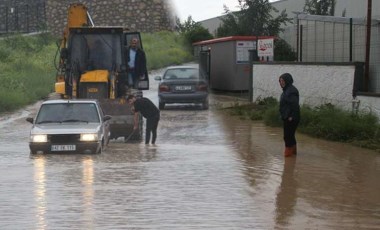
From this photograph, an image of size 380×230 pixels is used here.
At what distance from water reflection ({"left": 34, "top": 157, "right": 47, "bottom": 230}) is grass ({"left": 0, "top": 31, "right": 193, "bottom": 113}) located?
16266mm

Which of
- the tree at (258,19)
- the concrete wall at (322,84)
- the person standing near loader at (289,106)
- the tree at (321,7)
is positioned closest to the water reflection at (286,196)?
the person standing near loader at (289,106)

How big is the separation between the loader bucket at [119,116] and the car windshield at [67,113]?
204 centimetres

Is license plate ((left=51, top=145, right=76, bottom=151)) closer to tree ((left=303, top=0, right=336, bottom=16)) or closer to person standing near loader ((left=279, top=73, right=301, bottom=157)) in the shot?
person standing near loader ((left=279, top=73, right=301, bottom=157))

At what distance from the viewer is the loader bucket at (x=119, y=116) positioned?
2028 centimetres

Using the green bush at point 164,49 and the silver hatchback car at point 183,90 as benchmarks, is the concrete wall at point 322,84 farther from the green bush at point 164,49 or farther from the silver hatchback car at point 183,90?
the green bush at point 164,49

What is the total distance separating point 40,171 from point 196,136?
8.24m

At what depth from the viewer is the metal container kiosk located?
34312 mm

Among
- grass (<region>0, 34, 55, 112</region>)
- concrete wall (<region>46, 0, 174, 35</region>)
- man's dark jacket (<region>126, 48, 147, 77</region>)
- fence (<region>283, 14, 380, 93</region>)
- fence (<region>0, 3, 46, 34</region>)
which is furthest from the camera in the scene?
fence (<region>0, 3, 46, 34</region>)

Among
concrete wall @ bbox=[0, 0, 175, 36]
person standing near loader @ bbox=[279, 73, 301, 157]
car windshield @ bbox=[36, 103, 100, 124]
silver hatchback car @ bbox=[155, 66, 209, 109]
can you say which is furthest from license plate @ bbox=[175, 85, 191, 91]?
Answer: concrete wall @ bbox=[0, 0, 175, 36]

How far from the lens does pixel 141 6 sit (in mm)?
51500

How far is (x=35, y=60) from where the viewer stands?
44.4 m

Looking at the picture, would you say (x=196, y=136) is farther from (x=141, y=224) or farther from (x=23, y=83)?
(x=23, y=83)

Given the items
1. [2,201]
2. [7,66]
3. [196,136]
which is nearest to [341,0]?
[196,136]

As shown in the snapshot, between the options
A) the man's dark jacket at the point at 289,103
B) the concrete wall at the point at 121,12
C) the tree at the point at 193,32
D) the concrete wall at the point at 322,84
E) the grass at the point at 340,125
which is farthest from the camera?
the tree at the point at 193,32
